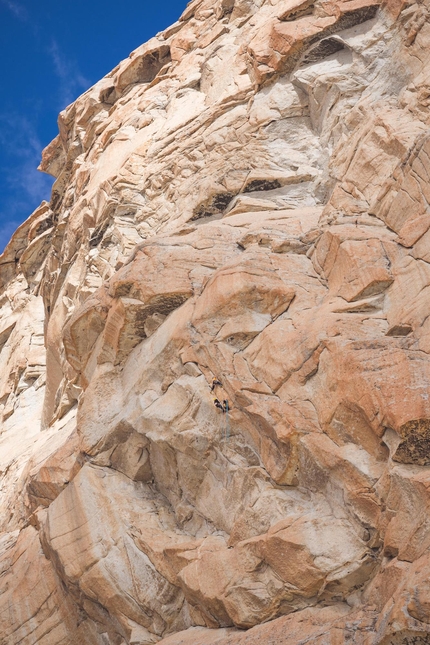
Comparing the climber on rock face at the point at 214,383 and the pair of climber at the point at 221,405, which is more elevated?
the climber on rock face at the point at 214,383

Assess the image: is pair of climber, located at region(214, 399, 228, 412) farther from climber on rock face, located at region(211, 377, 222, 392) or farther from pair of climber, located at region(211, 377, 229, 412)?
climber on rock face, located at region(211, 377, 222, 392)

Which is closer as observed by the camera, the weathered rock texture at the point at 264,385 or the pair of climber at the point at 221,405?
the weathered rock texture at the point at 264,385

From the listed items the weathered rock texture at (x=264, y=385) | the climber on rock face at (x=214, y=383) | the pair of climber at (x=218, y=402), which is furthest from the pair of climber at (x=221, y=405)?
the climber on rock face at (x=214, y=383)

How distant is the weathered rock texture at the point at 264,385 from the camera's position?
9.82 metres

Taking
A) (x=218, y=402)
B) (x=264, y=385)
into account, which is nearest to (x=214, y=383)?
(x=218, y=402)

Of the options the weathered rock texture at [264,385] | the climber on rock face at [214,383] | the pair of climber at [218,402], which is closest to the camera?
the weathered rock texture at [264,385]

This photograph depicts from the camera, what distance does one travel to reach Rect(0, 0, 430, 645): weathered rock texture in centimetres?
982

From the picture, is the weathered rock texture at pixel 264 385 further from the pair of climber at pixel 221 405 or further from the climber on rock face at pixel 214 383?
the climber on rock face at pixel 214 383

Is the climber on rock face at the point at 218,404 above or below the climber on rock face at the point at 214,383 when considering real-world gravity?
below

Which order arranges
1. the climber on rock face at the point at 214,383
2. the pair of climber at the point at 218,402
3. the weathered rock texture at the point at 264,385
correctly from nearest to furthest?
1. the weathered rock texture at the point at 264,385
2. the pair of climber at the point at 218,402
3. the climber on rock face at the point at 214,383

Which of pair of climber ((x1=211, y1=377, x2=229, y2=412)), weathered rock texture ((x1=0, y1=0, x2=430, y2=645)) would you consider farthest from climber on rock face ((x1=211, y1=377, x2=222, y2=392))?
weathered rock texture ((x1=0, y1=0, x2=430, y2=645))

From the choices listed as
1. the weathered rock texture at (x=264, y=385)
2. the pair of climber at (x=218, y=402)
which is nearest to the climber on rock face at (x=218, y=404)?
the pair of climber at (x=218, y=402)

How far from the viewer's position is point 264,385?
1168cm

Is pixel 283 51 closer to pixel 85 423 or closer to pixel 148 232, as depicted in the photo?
pixel 148 232
